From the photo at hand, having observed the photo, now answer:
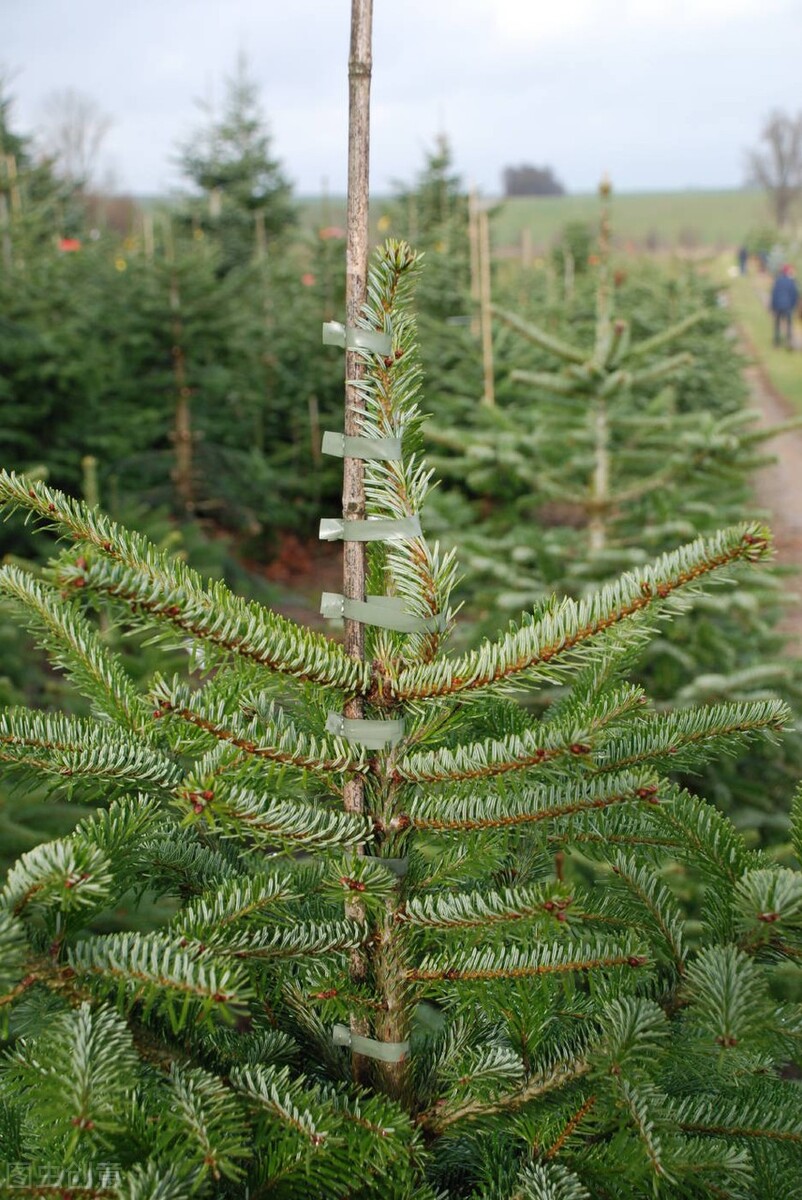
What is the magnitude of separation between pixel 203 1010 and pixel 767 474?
14.0 m

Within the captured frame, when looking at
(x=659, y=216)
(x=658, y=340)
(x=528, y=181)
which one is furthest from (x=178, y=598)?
(x=528, y=181)

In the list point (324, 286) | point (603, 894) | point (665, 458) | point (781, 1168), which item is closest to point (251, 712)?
point (603, 894)

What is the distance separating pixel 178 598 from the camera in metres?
0.69

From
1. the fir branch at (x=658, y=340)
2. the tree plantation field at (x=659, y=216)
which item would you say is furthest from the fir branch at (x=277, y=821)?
the tree plantation field at (x=659, y=216)

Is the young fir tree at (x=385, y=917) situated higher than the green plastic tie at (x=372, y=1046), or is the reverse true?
the young fir tree at (x=385, y=917)

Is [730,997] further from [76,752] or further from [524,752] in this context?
[76,752]

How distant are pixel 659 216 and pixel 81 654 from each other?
66.7 m

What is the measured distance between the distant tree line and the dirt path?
57575mm

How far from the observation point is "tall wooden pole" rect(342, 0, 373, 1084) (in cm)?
79

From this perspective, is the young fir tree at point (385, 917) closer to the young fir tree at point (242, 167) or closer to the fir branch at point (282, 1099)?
the fir branch at point (282, 1099)

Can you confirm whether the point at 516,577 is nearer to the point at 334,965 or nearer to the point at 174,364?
the point at 334,965

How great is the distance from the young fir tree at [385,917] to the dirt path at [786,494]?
6.78 m

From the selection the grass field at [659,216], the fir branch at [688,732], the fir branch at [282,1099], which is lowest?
the fir branch at [282,1099]

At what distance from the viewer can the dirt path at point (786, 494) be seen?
9109 mm
